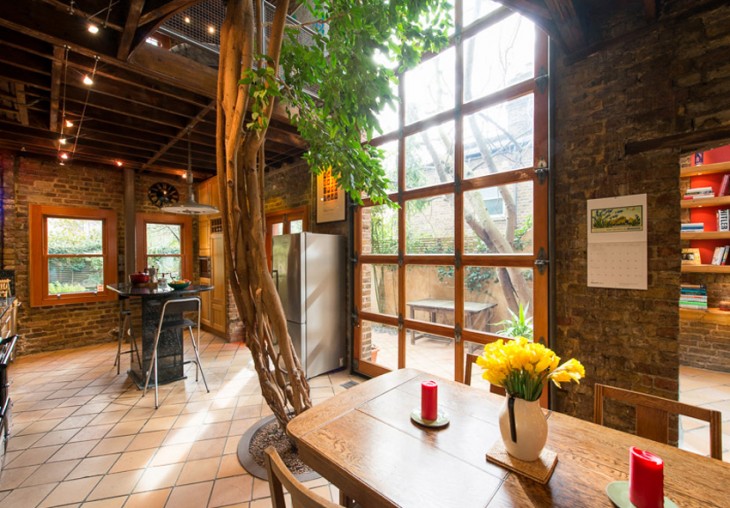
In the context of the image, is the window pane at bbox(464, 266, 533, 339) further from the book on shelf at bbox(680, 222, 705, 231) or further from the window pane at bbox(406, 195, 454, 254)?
the book on shelf at bbox(680, 222, 705, 231)

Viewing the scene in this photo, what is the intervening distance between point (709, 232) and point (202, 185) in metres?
7.57

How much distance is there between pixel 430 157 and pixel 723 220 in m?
3.46

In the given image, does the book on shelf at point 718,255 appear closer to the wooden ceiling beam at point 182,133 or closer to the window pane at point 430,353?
the window pane at point 430,353

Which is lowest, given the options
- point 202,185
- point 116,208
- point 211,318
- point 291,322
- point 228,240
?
point 211,318

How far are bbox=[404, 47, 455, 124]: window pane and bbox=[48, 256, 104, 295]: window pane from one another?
5.54 meters

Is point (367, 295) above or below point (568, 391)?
above

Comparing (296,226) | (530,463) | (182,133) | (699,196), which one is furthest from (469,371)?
(182,133)

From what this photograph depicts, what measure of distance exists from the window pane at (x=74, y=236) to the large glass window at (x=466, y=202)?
192 inches

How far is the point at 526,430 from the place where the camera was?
107cm

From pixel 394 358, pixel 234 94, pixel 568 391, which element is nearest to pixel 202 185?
pixel 234 94

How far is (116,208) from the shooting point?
17.7ft

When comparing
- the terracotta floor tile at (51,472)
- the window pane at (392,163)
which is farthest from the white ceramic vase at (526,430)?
the terracotta floor tile at (51,472)

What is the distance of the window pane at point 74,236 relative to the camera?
4.88 meters

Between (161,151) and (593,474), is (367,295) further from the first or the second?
(161,151)
